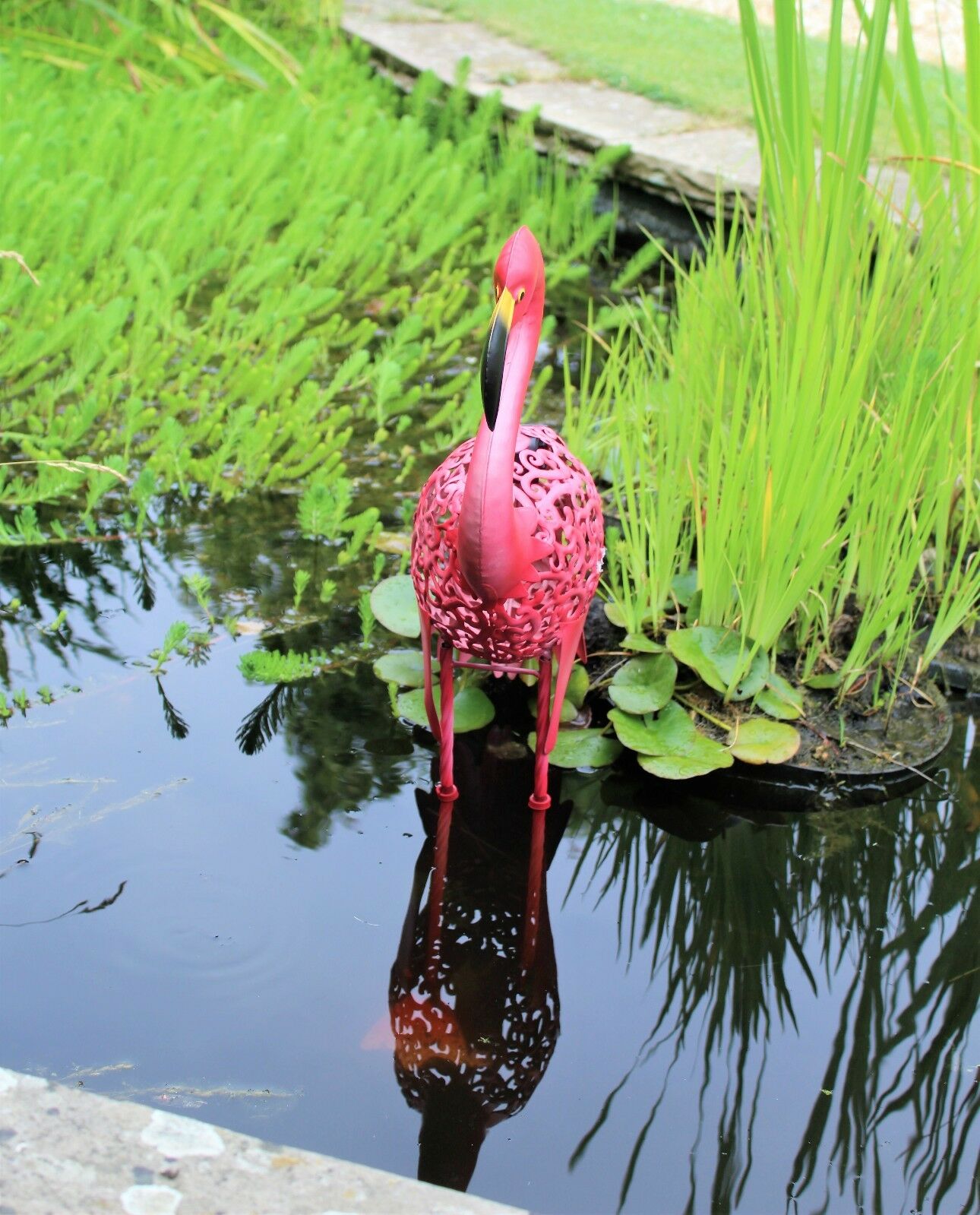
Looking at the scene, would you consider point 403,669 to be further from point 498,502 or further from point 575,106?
point 575,106

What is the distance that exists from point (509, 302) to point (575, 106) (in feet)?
13.1

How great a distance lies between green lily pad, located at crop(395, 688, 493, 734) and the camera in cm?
242

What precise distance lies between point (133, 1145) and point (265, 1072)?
0.36m

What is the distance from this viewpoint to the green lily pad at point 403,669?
2488mm

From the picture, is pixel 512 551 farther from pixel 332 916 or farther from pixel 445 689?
pixel 332 916

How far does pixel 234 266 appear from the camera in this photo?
4.10m

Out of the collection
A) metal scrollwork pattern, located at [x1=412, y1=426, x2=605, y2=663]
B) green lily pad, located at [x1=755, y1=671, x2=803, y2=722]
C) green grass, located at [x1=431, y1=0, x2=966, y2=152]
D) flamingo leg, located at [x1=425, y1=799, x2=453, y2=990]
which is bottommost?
flamingo leg, located at [x1=425, y1=799, x2=453, y2=990]

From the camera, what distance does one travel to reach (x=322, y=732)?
239 centimetres

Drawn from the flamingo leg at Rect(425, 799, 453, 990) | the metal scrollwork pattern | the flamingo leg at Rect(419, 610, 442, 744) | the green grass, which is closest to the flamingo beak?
the metal scrollwork pattern

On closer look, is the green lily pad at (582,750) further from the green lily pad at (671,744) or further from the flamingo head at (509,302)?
the flamingo head at (509,302)

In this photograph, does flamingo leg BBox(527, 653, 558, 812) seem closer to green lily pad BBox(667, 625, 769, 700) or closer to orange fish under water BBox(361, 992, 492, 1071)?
green lily pad BBox(667, 625, 769, 700)

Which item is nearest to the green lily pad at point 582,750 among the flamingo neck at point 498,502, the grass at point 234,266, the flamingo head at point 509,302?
the flamingo neck at point 498,502

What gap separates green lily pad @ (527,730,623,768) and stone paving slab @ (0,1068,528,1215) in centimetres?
110

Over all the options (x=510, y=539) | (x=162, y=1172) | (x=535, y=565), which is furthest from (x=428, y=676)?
(x=162, y=1172)
